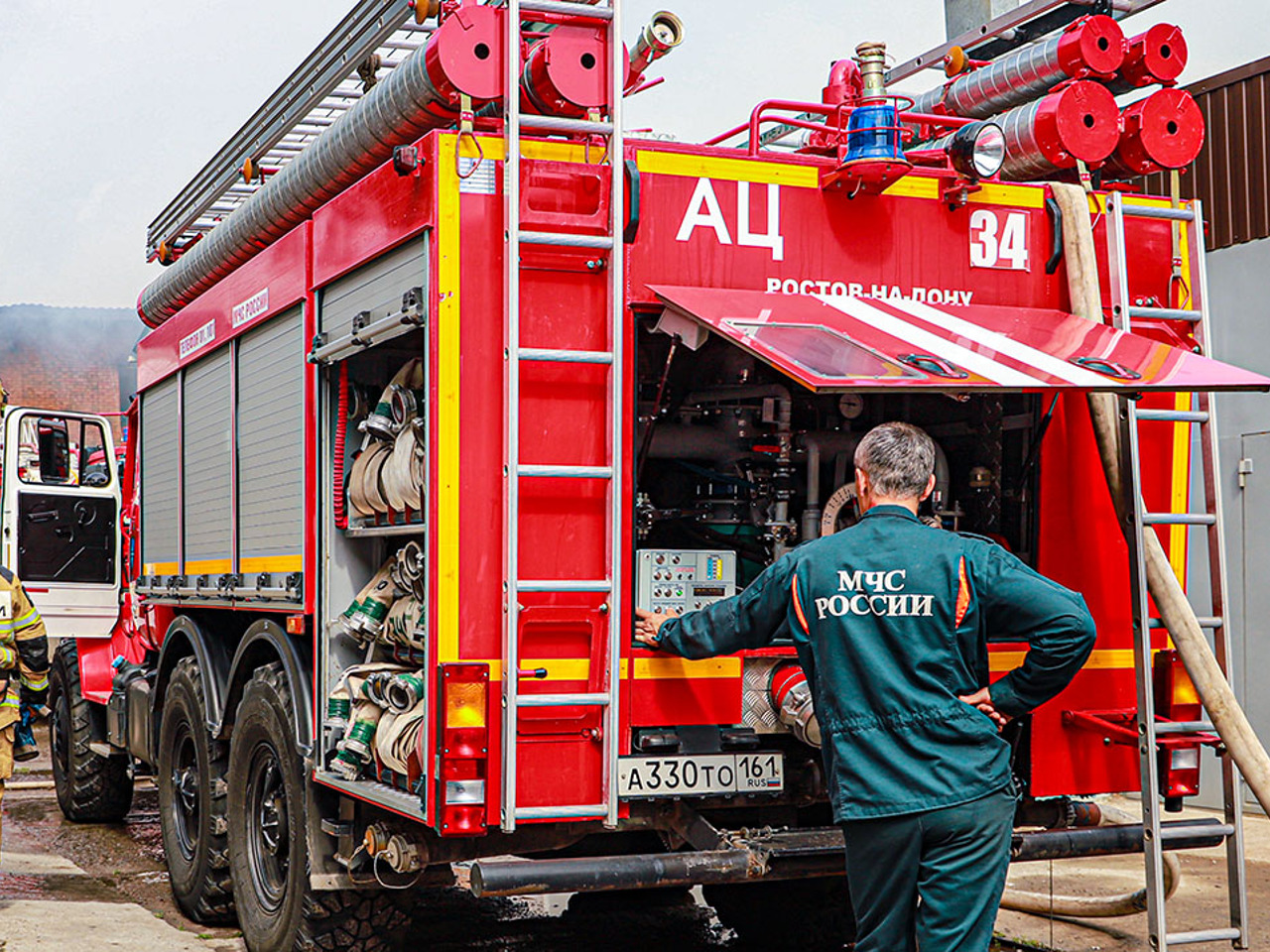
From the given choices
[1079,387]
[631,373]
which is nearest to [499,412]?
[631,373]

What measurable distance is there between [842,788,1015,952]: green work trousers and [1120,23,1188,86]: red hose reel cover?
283 centimetres

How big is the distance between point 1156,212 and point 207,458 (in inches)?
178

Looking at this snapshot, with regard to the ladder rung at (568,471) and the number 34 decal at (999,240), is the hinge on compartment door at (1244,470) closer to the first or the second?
the number 34 decal at (999,240)

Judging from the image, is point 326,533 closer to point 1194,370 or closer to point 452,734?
point 452,734

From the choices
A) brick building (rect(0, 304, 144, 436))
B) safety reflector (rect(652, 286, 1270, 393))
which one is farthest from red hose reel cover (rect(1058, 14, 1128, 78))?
brick building (rect(0, 304, 144, 436))

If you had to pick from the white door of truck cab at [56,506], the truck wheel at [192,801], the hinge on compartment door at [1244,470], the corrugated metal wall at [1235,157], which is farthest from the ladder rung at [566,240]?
the white door of truck cab at [56,506]

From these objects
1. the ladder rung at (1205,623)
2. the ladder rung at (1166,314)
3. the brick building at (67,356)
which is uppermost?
the brick building at (67,356)

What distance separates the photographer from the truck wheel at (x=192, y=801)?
7.16 meters

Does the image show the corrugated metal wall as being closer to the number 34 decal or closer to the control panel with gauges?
the number 34 decal

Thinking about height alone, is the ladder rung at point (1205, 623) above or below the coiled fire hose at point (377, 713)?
above

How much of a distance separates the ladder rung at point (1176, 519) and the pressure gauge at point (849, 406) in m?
1.08

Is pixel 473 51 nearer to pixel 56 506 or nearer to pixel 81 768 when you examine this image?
pixel 81 768

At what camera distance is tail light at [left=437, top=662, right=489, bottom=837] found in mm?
4625

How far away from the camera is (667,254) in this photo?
16.4 ft
